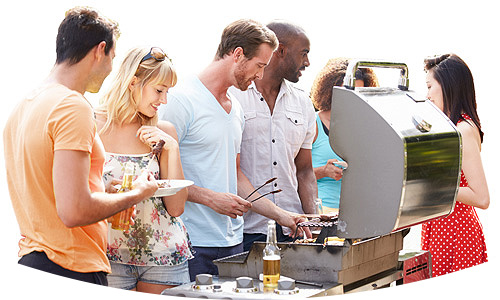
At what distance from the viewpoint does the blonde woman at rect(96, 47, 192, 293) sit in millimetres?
2551

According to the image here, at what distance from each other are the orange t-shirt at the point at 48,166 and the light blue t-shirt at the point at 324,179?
218 cm

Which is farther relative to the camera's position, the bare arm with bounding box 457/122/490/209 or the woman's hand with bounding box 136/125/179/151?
the bare arm with bounding box 457/122/490/209

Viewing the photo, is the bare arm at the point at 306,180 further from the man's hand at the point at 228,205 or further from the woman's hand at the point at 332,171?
the man's hand at the point at 228,205

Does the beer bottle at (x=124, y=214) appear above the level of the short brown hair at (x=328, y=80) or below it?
below

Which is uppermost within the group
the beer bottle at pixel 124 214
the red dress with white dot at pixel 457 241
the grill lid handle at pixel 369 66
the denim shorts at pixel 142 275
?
the grill lid handle at pixel 369 66

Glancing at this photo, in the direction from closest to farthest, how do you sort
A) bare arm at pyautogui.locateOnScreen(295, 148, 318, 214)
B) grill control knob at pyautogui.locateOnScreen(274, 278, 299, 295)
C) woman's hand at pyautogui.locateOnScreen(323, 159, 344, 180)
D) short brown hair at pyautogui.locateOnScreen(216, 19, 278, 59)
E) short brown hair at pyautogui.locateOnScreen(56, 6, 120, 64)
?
short brown hair at pyautogui.locateOnScreen(56, 6, 120, 64), grill control knob at pyautogui.locateOnScreen(274, 278, 299, 295), short brown hair at pyautogui.locateOnScreen(216, 19, 278, 59), bare arm at pyautogui.locateOnScreen(295, 148, 318, 214), woman's hand at pyautogui.locateOnScreen(323, 159, 344, 180)

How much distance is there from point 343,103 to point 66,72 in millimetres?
1053

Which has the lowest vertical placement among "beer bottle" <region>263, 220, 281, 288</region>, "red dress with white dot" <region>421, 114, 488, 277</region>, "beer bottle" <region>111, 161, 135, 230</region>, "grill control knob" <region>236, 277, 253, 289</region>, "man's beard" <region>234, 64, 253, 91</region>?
"red dress with white dot" <region>421, 114, 488, 277</region>

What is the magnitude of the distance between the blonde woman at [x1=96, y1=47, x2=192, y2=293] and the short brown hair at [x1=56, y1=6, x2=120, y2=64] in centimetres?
58

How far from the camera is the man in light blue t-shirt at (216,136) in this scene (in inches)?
116

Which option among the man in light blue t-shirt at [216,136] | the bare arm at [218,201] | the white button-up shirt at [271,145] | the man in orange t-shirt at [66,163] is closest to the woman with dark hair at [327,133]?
the white button-up shirt at [271,145]

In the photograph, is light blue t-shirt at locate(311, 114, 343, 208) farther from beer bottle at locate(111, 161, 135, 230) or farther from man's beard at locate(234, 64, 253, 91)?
beer bottle at locate(111, 161, 135, 230)

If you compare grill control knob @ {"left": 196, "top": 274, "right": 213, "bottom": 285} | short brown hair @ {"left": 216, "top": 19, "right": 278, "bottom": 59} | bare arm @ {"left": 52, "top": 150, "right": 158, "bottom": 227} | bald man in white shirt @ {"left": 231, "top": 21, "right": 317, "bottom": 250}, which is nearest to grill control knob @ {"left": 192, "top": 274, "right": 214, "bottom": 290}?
grill control knob @ {"left": 196, "top": 274, "right": 213, "bottom": 285}

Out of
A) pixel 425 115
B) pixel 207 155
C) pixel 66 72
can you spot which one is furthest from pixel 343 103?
pixel 66 72
